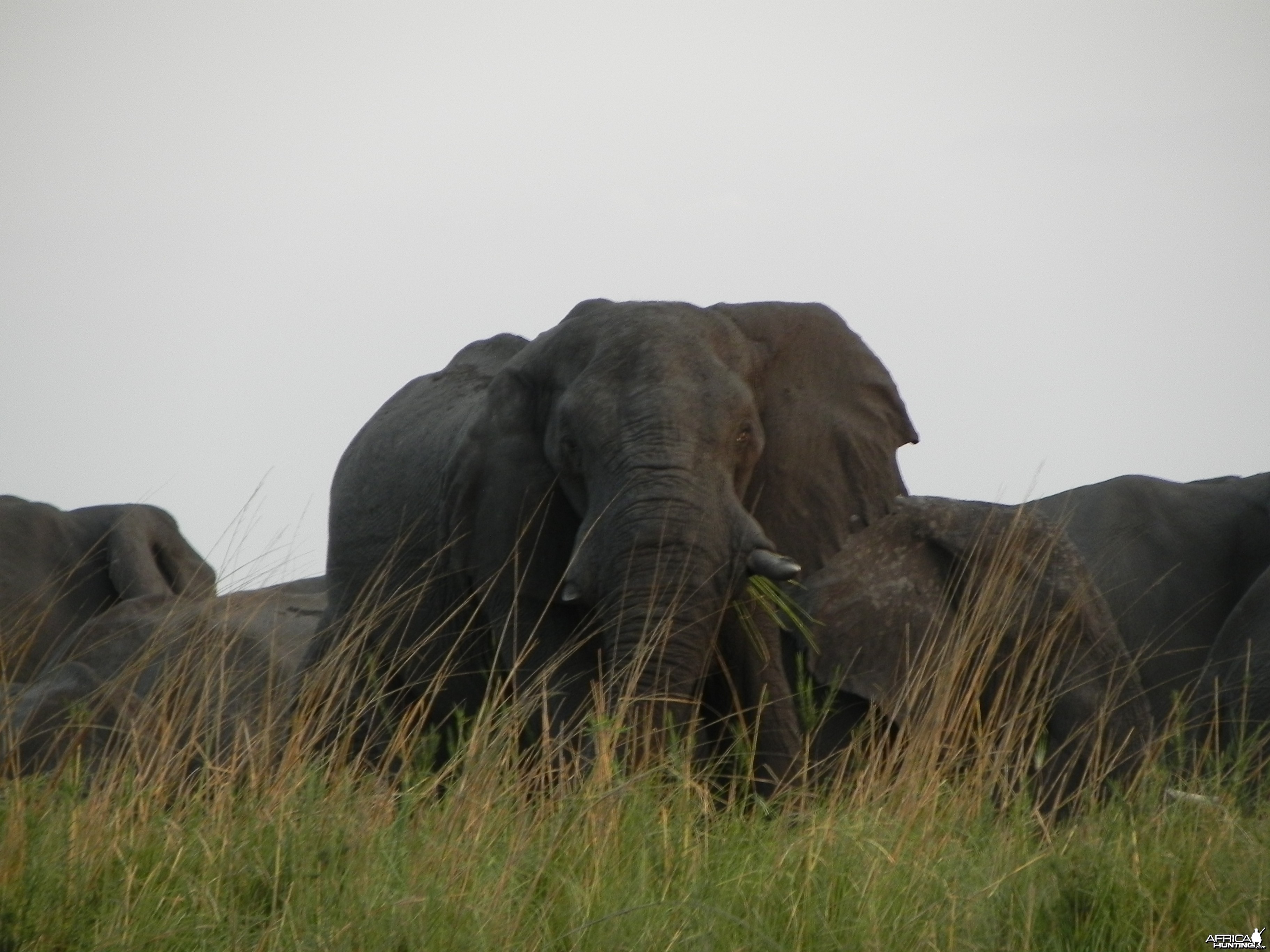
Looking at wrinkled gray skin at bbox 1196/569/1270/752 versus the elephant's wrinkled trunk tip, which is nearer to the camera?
the elephant's wrinkled trunk tip

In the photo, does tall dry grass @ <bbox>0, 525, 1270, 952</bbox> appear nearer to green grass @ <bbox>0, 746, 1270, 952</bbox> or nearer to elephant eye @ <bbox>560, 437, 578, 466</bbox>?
green grass @ <bbox>0, 746, 1270, 952</bbox>

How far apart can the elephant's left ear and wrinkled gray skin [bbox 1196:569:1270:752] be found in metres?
1.56

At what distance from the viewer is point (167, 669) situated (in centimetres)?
586

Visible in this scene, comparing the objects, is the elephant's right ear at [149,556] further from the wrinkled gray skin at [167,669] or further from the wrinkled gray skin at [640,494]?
the wrinkled gray skin at [640,494]

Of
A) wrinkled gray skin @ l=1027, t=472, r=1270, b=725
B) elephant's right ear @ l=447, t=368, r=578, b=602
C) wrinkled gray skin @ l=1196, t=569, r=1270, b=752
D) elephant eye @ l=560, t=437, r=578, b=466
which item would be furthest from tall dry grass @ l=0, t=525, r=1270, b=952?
wrinkled gray skin @ l=1027, t=472, r=1270, b=725

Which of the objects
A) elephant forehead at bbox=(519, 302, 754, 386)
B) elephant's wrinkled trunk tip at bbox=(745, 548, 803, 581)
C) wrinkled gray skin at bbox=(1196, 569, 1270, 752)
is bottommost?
wrinkled gray skin at bbox=(1196, 569, 1270, 752)

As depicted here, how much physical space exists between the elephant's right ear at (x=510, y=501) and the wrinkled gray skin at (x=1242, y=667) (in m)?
2.59

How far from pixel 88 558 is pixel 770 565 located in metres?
8.22

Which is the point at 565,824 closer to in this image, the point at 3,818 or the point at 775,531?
the point at 3,818

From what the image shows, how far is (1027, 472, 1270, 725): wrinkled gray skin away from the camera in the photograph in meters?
9.66

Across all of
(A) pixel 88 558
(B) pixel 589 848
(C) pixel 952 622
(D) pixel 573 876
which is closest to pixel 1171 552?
(C) pixel 952 622

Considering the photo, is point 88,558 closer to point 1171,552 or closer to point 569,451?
point 1171,552

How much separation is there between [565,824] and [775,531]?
2133mm

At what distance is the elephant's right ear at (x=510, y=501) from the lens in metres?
6.84
